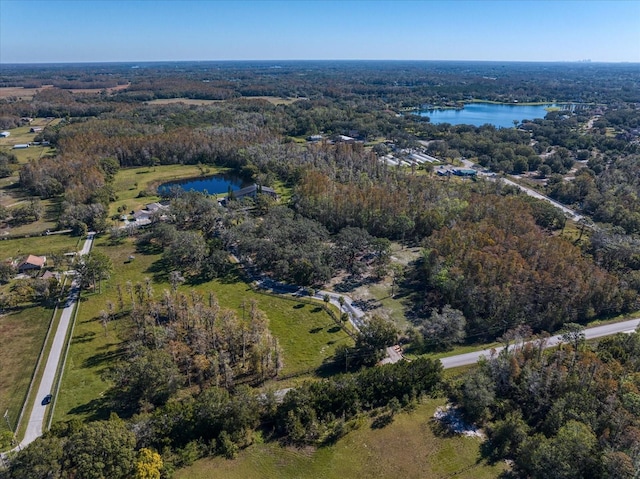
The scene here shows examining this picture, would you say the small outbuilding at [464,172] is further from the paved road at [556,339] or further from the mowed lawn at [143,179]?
the mowed lawn at [143,179]

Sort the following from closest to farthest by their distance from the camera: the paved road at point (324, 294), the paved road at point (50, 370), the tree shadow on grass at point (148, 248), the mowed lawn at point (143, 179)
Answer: the paved road at point (50, 370) → the paved road at point (324, 294) → the tree shadow on grass at point (148, 248) → the mowed lawn at point (143, 179)

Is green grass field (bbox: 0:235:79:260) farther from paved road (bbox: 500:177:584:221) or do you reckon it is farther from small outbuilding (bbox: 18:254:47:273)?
paved road (bbox: 500:177:584:221)

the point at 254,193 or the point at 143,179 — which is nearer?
the point at 254,193

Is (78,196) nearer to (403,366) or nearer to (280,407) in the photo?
(280,407)

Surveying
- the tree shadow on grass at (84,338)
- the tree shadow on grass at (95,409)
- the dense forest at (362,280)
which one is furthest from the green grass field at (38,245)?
the tree shadow on grass at (95,409)

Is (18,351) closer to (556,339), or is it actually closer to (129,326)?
(129,326)

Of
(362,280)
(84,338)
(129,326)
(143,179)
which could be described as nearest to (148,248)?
(129,326)

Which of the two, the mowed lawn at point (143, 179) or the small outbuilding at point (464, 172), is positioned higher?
the small outbuilding at point (464, 172)

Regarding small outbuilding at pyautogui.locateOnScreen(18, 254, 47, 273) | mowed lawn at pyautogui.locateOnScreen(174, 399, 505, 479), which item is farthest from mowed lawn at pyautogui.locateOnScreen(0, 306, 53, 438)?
mowed lawn at pyautogui.locateOnScreen(174, 399, 505, 479)
